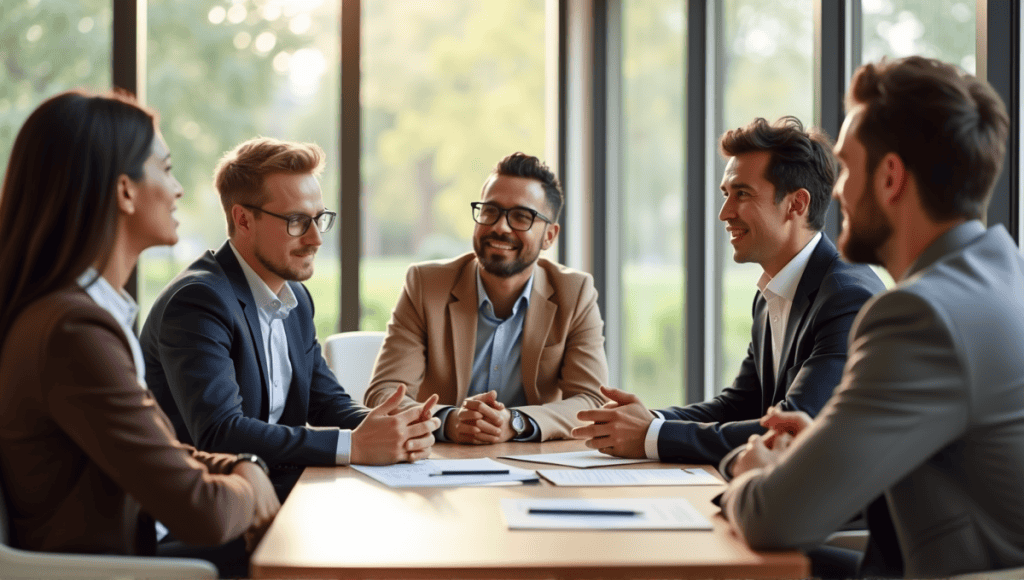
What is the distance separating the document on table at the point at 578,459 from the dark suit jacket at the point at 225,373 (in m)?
0.50

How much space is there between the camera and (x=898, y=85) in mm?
1500

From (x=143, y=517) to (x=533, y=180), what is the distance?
1.99 metres

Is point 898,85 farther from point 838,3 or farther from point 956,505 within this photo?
point 838,3

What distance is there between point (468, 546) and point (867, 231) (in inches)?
35.2

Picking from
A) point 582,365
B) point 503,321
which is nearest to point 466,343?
point 503,321

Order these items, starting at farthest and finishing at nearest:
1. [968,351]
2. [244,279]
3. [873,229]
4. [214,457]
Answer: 1. [244,279]
2. [214,457]
3. [873,229]
4. [968,351]

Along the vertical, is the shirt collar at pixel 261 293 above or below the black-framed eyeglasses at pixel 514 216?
below

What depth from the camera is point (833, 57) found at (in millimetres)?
3223

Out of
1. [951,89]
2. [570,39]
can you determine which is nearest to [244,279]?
[951,89]

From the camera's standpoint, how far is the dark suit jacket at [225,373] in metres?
2.19

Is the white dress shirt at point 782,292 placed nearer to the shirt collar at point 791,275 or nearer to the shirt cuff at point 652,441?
the shirt collar at point 791,275

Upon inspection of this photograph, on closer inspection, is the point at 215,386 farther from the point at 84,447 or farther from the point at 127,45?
the point at 127,45

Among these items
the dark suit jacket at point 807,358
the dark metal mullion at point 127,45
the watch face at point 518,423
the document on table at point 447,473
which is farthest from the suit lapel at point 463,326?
the dark metal mullion at point 127,45

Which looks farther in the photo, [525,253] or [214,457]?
[525,253]
